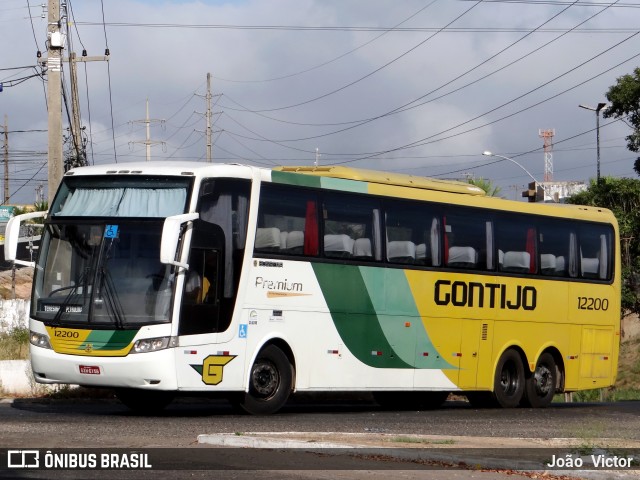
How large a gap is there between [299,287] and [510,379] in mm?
6181

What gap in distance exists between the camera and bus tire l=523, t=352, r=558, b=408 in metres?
23.2

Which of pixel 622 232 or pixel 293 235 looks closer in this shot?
pixel 293 235

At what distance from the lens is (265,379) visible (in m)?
18.0

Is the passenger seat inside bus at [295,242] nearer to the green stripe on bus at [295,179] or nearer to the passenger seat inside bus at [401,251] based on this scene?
the green stripe on bus at [295,179]

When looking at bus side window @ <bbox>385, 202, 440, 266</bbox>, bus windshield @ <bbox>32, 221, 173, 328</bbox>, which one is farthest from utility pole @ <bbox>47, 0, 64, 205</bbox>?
bus side window @ <bbox>385, 202, 440, 266</bbox>

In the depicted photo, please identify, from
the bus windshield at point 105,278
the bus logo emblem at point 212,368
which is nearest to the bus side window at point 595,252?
the bus logo emblem at point 212,368

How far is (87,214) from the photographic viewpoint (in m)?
17.3

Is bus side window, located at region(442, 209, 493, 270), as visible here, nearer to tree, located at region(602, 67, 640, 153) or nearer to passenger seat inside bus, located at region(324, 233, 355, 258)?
passenger seat inside bus, located at region(324, 233, 355, 258)

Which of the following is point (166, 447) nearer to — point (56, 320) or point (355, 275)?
point (56, 320)

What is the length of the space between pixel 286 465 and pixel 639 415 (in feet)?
37.4

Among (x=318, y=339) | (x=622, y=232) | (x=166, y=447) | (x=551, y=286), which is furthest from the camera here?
(x=622, y=232)

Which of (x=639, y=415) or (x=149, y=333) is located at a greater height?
(x=149, y=333)

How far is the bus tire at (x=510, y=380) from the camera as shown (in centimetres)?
2248

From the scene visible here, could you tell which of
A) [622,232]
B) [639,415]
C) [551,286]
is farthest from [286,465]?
[622,232]
